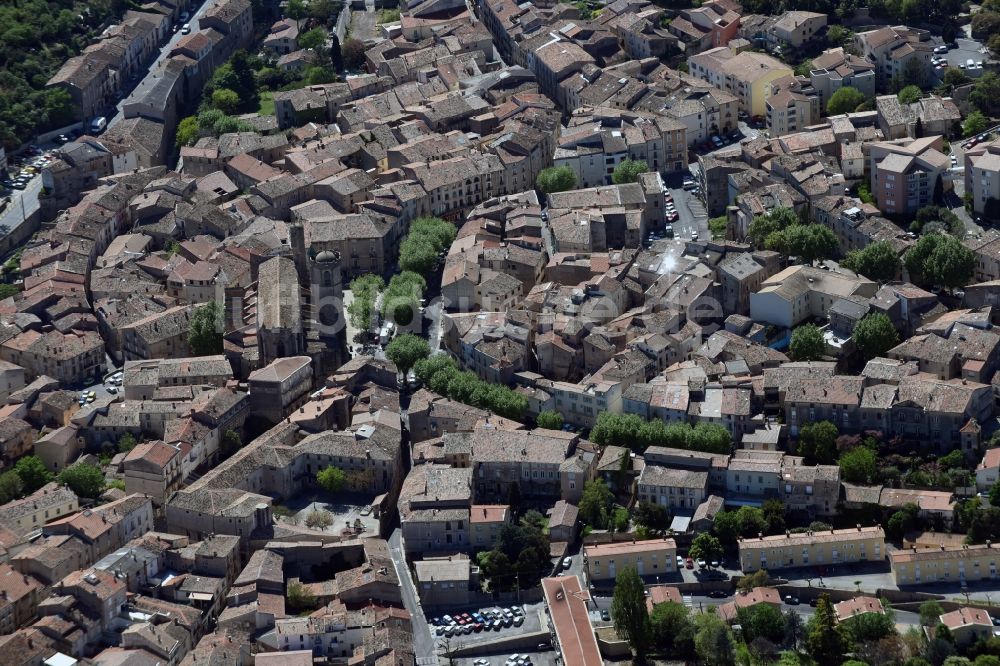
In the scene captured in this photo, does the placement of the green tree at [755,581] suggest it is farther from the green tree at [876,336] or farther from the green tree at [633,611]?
the green tree at [876,336]

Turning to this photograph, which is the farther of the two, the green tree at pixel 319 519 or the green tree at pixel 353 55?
the green tree at pixel 353 55

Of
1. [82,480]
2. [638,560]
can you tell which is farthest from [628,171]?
[82,480]

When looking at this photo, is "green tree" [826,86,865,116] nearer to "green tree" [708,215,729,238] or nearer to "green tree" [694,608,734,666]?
"green tree" [708,215,729,238]

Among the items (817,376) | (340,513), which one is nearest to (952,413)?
(817,376)

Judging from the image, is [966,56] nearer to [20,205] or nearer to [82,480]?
[20,205]

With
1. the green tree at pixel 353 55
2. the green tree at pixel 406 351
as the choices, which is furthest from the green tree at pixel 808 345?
the green tree at pixel 353 55

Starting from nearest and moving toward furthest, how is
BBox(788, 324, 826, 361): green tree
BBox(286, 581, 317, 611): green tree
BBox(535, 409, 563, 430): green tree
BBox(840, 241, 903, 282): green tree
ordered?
BBox(286, 581, 317, 611): green tree
BBox(535, 409, 563, 430): green tree
BBox(788, 324, 826, 361): green tree
BBox(840, 241, 903, 282): green tree

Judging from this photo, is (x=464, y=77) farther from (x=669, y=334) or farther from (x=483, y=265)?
(x=669, y=334)

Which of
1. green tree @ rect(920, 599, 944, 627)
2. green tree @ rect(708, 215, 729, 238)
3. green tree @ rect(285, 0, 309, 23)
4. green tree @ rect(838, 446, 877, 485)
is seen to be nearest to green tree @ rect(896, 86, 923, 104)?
green tree @ rect(708, 215, 729, 238)
